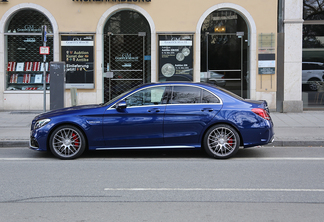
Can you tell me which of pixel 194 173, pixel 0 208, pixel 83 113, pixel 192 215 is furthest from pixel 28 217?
pixel 83 113

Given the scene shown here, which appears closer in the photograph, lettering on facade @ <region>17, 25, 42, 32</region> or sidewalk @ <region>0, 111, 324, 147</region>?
sidewalk @ <region>0, 111, 324, 147</region>

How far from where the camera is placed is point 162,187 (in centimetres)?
584

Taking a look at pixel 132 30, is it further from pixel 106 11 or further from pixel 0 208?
pixel 0 208

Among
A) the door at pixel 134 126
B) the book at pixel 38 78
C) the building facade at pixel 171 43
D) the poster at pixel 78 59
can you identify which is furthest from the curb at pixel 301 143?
the book at pixel 38 78

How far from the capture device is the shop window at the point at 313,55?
52.6ft

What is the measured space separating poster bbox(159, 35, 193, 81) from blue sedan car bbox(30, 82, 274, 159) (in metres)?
7.95

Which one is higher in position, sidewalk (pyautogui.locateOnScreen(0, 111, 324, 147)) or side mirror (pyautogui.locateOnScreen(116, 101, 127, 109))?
side mirror (pyautogui.locateOnScreen(116, 101, 127, 109))

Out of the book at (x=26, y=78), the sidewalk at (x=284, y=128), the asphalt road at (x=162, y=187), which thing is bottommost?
the asphalt road at (x=162, y=187)

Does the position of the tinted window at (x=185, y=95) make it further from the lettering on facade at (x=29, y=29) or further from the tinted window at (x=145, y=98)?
the lettering on facade at (x=29, y=29)

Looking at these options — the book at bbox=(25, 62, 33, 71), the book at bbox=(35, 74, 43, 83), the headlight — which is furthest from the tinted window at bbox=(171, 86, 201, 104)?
the book at bbox=(25, 62, 33, 71)

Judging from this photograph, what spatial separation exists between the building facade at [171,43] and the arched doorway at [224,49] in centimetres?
4

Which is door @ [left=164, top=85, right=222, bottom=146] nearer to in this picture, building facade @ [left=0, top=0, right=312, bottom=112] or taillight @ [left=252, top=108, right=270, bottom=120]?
taillight @ [left=252, top=108, right=270, bottom=120]

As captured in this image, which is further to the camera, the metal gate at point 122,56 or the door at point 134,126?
the metal gate at point 122,56

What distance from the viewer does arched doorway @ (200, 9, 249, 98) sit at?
1609cm
